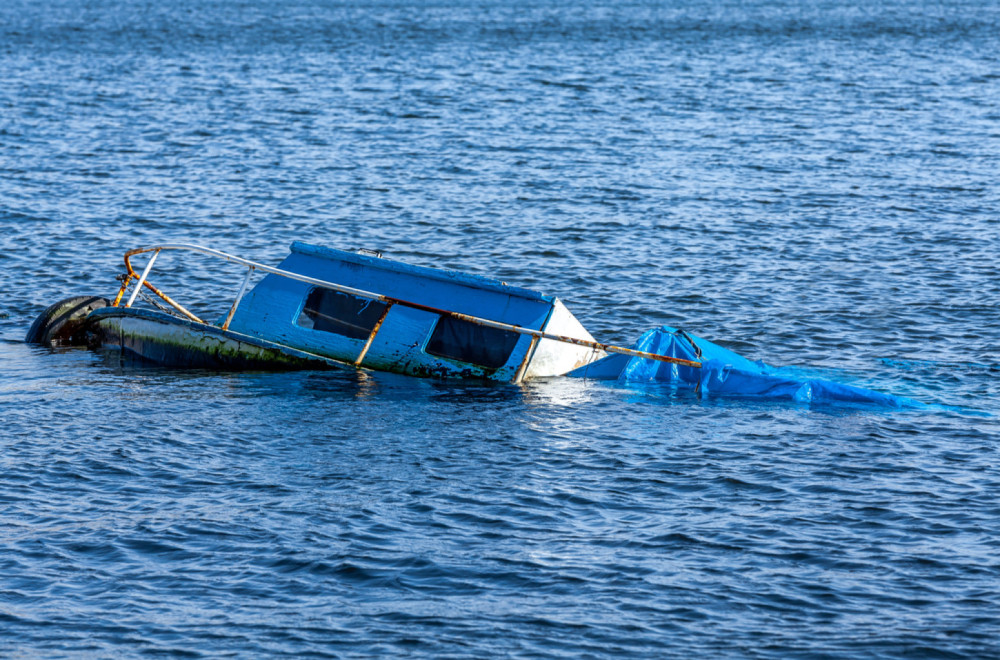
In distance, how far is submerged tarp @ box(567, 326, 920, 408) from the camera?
18125 mm

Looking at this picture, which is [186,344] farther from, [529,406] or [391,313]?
[529,406]

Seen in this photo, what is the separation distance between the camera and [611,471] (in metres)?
15.7

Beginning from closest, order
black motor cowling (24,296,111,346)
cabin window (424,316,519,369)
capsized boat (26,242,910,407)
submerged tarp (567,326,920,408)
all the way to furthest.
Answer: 1. submerged tarp (567,326,920,408)
2. capsized boat (26,242,910,407)
3. cabin window (424,316,519,369)
4. black motor cowling (24,296,111,346)

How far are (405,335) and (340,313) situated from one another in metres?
1.36

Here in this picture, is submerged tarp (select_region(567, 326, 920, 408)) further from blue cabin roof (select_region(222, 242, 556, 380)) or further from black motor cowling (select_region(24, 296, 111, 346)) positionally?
black motor cowling (select_region(24, 296, 111, 346))

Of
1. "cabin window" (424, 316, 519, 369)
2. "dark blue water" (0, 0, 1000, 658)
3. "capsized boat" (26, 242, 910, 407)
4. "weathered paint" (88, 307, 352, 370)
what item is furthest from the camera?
"weathered paint" (88, 307, 352, 370)

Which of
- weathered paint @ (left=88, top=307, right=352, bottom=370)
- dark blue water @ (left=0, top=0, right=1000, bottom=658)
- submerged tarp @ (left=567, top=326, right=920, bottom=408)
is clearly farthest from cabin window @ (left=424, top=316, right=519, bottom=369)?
weathered paint @ (left=88, top=307, right=352, bottom=370)

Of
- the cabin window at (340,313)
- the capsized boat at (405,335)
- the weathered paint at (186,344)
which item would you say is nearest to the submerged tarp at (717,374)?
the capsized boat at (405,335)

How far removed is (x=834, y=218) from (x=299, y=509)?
2009 centimetres

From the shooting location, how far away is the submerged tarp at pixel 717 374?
1812 cm

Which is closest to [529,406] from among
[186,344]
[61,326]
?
[186,344]

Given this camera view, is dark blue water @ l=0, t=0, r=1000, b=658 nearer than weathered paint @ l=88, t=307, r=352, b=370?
Yes

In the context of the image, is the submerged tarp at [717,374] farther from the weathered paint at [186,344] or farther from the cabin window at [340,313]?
the weathered paint at [186,344]

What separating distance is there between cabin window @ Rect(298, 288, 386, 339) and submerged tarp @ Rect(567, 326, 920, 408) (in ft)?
12.0
